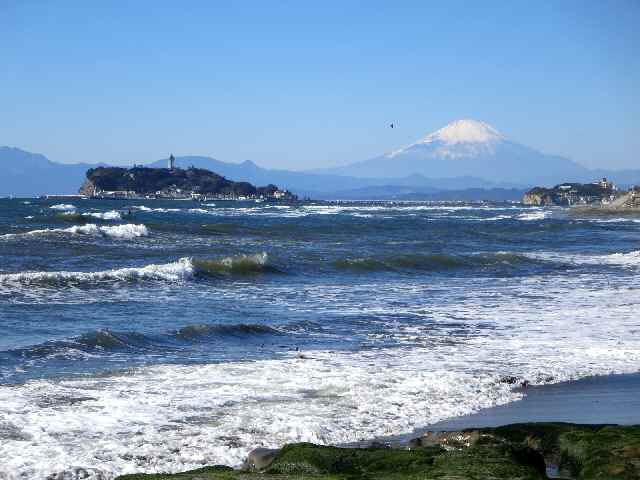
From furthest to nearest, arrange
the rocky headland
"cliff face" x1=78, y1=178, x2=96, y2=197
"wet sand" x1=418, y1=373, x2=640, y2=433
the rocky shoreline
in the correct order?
the rocky headland, "cliff face" x1=78, y1=178, x2=96, y2=197, "wet sand" x1=418, y1=373, x2=640, y2=433, the rocky shoreline

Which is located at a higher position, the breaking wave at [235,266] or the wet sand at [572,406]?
the breaking wave at [235,266]

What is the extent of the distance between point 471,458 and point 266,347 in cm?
856

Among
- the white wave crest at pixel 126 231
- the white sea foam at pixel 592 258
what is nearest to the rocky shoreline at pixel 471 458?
the white sea foam at pixel 592 258

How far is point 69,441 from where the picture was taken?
A: 9266mm

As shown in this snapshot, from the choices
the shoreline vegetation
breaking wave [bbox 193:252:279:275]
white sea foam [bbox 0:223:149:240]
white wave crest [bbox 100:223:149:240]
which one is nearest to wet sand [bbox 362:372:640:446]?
the shoreline vegetation

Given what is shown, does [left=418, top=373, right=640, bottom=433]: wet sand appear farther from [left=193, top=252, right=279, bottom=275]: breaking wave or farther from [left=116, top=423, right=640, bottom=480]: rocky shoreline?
[left=193, top=252, right=279, bottom=275]: breaking wave

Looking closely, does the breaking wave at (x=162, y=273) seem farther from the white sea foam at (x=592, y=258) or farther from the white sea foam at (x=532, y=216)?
the white sea foam at (x=532, y=216)

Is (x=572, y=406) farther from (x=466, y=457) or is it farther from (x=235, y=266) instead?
(x=235, y=266)

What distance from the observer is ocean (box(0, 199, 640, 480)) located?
9.80 meters

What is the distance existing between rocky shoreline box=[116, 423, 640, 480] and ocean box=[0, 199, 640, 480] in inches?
45.6

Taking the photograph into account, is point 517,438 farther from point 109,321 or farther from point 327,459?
point 109,321

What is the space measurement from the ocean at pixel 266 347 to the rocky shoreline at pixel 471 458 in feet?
3.80

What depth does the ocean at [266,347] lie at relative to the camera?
980cm

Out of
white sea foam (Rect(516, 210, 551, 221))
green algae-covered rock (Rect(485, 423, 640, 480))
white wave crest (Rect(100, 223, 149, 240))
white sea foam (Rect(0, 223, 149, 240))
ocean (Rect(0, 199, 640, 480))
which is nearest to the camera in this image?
green algae-covered rock (Rect(485, 423, 640, 480))
